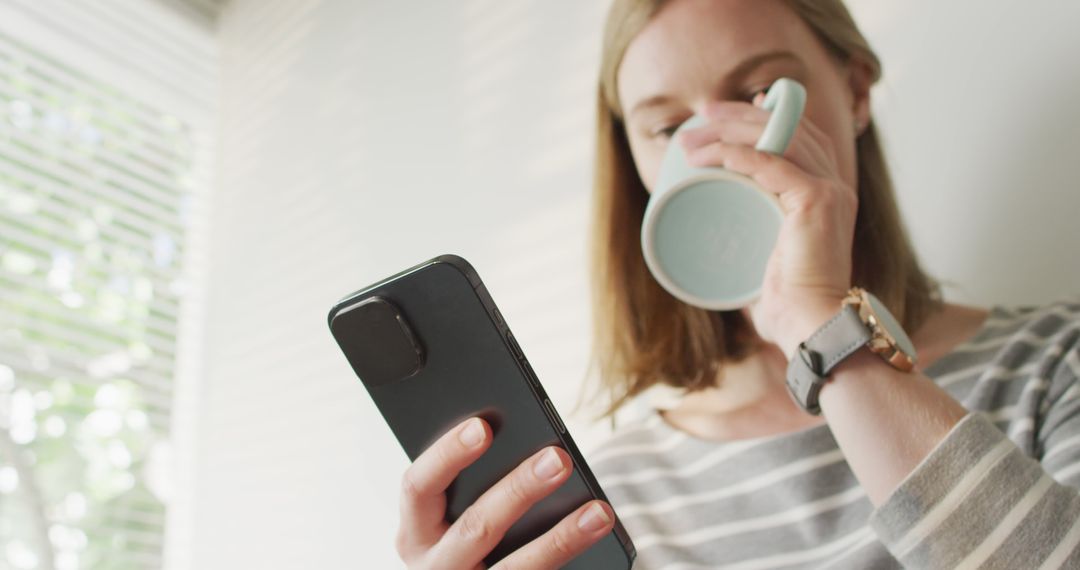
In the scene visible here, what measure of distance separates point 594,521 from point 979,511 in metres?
0.27

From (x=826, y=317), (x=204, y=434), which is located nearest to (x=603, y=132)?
(x=826, y=317)

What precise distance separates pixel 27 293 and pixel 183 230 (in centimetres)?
44

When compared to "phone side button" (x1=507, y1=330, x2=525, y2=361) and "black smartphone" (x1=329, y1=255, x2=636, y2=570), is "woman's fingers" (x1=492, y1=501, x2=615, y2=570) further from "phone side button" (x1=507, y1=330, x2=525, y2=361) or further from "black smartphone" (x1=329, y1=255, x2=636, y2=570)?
"phone side button" (x1=507, y1=330, x2=525, y2=361)

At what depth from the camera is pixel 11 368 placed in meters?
1.73

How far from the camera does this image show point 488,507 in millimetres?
665

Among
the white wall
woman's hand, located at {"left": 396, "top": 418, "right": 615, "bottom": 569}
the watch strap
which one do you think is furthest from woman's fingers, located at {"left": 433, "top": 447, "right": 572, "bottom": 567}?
the white wall

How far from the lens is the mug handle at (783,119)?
2.61 feet

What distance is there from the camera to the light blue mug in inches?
31.9

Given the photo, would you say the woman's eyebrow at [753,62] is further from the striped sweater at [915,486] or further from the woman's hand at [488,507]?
the woman's hand at [488,507]

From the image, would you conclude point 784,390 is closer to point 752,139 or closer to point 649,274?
point 649,274

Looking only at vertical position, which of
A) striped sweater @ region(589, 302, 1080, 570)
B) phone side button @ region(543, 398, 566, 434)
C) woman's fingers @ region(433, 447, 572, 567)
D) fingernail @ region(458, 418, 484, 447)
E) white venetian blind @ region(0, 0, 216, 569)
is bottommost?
striped sweater @ region(589, 302, 1080, 570)

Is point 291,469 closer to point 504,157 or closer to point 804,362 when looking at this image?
point 504,157

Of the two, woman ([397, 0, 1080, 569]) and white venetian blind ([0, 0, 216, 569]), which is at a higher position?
white venetian blind ([0, 0, 216, 569])

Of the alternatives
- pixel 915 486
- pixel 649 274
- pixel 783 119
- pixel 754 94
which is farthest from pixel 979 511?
pixel 649 274
